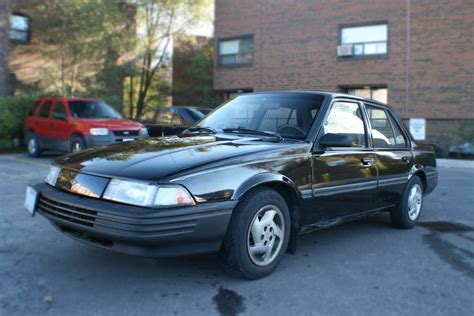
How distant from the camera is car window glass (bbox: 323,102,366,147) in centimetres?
473

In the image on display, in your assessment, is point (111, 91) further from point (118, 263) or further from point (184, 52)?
point (118, 263)

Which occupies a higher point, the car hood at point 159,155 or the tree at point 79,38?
the tree at point 79,38

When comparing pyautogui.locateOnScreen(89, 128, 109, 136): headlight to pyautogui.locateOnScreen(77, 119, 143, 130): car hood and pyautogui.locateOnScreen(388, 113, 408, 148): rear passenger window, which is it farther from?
pyautogui.locateOnScreen(388, 113, 408, 148): rear passenger window

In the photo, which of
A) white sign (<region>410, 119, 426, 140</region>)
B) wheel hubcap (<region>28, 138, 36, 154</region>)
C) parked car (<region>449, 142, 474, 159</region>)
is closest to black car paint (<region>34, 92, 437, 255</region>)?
wheel hubcap (<region>28, 138, 36, 154</region>)

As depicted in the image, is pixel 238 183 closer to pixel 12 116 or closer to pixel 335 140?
pixel 335 140

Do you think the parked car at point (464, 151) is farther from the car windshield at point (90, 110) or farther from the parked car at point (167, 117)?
the car windshield at point (90, 110)

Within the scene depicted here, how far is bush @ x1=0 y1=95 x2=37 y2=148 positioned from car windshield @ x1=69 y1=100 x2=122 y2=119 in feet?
11.2

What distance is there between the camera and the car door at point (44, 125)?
12830 mm

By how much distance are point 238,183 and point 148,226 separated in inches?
30.2

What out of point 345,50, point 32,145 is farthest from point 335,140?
point 345,50

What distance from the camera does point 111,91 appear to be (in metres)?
22.5

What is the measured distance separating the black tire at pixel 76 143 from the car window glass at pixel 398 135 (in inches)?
305

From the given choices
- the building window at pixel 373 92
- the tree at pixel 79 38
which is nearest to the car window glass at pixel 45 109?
the tree at pixel 79 38

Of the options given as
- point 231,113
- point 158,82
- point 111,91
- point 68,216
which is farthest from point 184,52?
point 68,216
